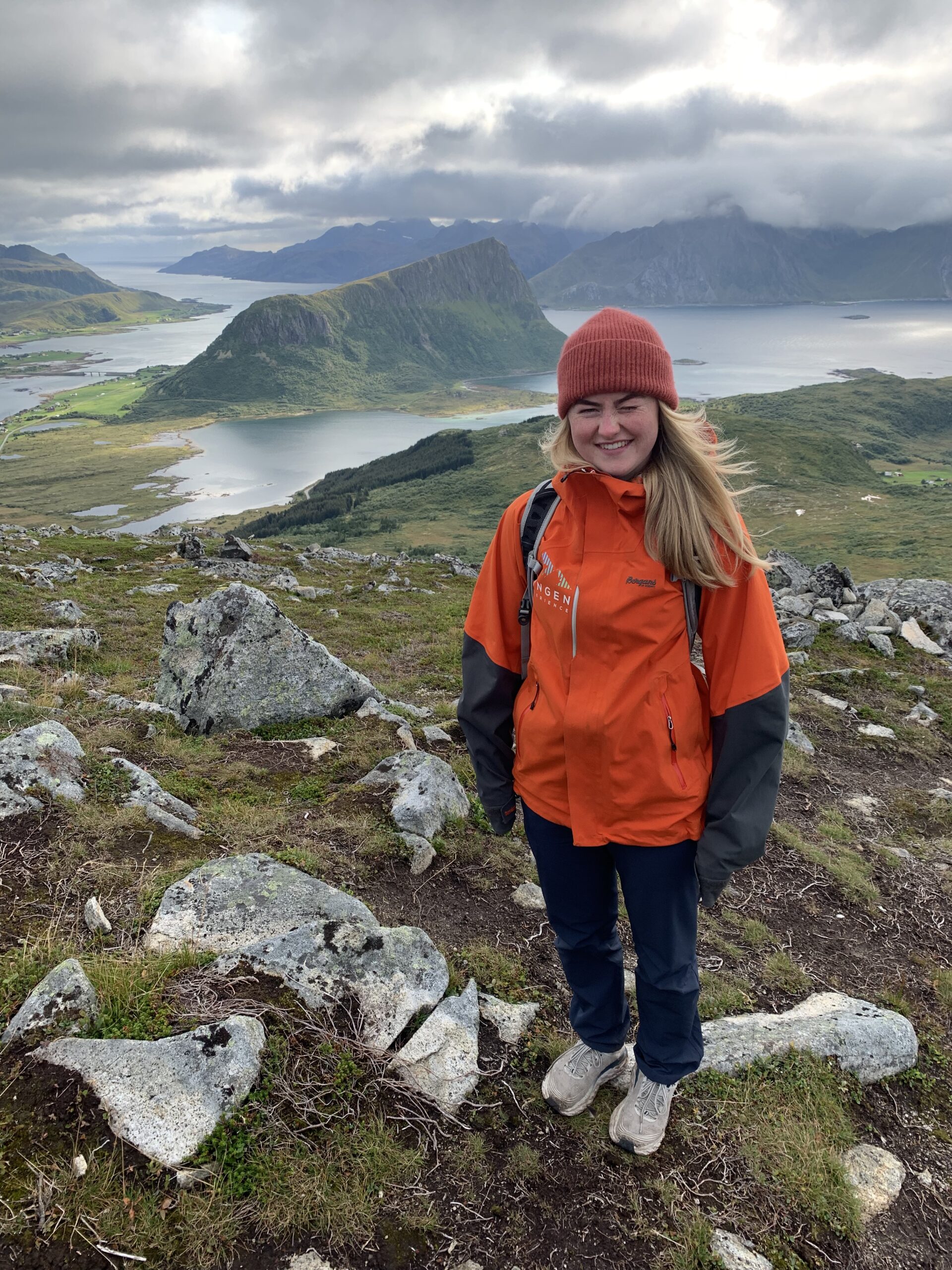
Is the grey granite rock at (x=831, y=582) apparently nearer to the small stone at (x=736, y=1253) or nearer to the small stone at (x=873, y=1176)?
the small stone at (x=873, y=1176)

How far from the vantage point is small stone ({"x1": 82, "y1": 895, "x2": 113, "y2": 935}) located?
4.23m

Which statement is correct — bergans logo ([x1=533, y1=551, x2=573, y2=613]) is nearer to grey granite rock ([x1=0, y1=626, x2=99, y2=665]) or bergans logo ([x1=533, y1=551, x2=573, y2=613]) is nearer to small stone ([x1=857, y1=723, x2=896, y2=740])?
grey granite rock ([x1=0, y1=626, x2=99, y2=665])

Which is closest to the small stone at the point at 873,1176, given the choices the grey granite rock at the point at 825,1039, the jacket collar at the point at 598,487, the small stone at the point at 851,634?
the grey granite rock at the point at 825,1039

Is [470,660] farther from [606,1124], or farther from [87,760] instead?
[87,760]

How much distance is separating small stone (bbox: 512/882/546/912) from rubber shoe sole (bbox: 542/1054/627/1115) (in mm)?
1711

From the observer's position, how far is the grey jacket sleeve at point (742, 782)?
10.2 ft

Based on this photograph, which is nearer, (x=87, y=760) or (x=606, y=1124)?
(x=606, y=1124)

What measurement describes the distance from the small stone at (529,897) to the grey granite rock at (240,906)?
5.49 ft

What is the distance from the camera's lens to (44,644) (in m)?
10.8

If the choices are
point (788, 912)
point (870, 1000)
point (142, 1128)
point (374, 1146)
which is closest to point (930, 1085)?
point (870, 1000)

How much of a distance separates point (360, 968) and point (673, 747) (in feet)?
8.18

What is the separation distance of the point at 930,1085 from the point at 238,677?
26.1 feet

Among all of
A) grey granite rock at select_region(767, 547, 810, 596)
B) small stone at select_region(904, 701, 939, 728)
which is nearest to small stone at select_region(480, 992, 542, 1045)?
small stone at select_region(904, 701, 939, 728)

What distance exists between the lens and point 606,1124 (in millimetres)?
3943
